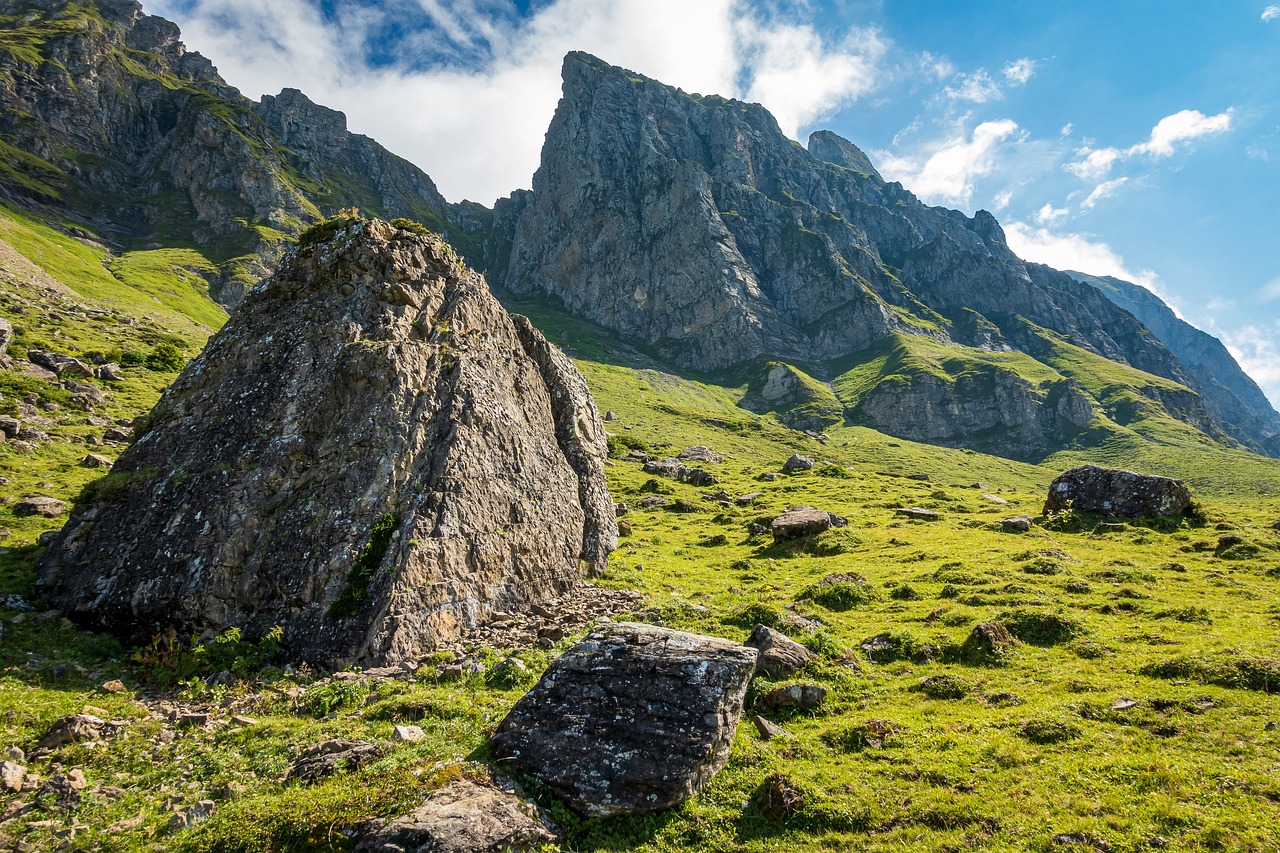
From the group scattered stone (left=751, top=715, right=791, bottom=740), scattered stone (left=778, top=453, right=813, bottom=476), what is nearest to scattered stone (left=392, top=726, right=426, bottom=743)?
scattered stone (left=751, top=715, right=791, bottom=740)

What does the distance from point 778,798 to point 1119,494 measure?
43.4 metres

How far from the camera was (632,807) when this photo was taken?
11.2 m

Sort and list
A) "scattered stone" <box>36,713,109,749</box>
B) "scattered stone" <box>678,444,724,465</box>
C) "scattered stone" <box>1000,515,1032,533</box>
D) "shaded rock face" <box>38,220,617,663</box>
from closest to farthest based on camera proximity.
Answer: "scattered stone" <box>36,713,109,749</box>, "shaded rock face" <box>38,220,617,663</box>, "scattered stone" <box>1000,515,1032,533</box>, "scattered stone" <box>678,444,724,465</box>

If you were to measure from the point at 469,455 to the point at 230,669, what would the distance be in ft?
33.7

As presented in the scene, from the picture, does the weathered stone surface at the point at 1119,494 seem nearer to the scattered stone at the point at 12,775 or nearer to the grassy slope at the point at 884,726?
the grassy slope at the point at 884,726

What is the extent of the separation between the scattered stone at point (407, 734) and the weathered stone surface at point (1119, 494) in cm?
4769

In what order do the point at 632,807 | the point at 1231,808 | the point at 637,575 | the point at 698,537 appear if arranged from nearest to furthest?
the point at 1231,808
the point at 632,807
the point at 637,575
the point at 698,537

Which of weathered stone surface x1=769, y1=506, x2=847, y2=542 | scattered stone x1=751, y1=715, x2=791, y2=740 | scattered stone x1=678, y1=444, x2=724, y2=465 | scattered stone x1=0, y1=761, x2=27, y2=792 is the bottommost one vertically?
scattered stone x1=751, y1=715, x2=791, y2=740

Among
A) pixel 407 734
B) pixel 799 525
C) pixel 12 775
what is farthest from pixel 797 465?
pixel 12 775

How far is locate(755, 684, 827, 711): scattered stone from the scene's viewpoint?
1603cm

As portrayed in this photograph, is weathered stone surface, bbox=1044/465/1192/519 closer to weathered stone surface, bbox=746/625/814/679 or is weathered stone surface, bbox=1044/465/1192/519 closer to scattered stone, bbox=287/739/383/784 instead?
weathered stone surface, bbox=746/625/814/679

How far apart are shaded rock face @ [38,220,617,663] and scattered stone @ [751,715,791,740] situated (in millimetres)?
10801

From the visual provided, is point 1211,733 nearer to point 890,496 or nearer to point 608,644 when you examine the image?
point 608,644

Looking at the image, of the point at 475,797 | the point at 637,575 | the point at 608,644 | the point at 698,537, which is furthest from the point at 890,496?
the point at 475,797
